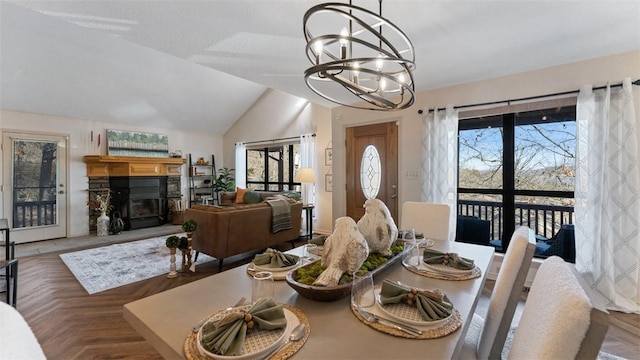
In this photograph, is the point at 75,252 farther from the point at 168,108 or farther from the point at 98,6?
the point at 98,6

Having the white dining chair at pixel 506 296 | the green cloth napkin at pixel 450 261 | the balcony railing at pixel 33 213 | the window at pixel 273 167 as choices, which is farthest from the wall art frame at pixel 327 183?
the balcony railing at pixel 33 213

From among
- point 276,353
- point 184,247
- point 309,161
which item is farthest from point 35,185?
point 276,353

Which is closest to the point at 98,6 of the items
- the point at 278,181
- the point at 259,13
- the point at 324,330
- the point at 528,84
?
the point at 259,13

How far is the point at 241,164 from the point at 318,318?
22.2 ft

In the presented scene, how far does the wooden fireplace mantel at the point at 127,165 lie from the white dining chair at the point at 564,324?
269 inches

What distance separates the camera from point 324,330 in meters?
0.87

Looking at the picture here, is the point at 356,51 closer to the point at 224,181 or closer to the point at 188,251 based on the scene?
the point at 188,251

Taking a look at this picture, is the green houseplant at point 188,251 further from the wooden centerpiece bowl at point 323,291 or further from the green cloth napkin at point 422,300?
the green cloth napkin at point 422,300

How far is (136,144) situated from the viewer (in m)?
6.11

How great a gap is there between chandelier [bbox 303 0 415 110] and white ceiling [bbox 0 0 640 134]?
16 cm

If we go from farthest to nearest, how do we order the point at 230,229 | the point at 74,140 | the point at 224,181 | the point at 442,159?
the point at 224,181 → the point at 74,140 → the point at 442,159 → the point at 230,229

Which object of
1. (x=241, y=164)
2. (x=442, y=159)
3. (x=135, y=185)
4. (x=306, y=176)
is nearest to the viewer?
(x=442, y=159)

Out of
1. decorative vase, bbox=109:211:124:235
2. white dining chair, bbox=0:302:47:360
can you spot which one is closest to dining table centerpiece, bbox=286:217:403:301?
white dining chair, bbox=0:302:47:360

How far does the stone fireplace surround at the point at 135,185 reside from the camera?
5.61 meters
